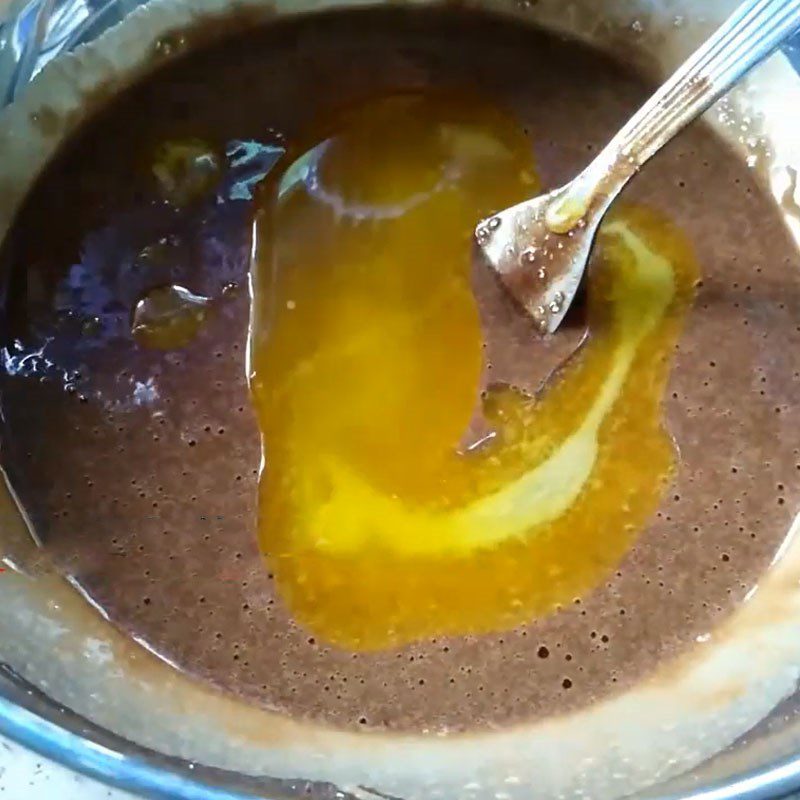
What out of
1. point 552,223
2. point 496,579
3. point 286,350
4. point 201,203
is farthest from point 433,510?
point 201,203

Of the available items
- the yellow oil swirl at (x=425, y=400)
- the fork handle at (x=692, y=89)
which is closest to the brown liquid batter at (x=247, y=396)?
the yellow oil swirl at (x=425, y=400)

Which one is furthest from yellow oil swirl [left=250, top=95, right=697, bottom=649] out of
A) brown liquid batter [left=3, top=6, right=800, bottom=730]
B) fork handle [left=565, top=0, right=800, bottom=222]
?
fork handle [left=565, top=0, right=800, bottom=222]

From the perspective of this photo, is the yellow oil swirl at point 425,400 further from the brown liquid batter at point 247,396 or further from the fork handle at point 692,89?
the fork handle at point 692,89

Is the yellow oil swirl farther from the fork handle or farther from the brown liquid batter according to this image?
the fork handle

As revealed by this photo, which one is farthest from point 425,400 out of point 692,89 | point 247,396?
point 692,89
